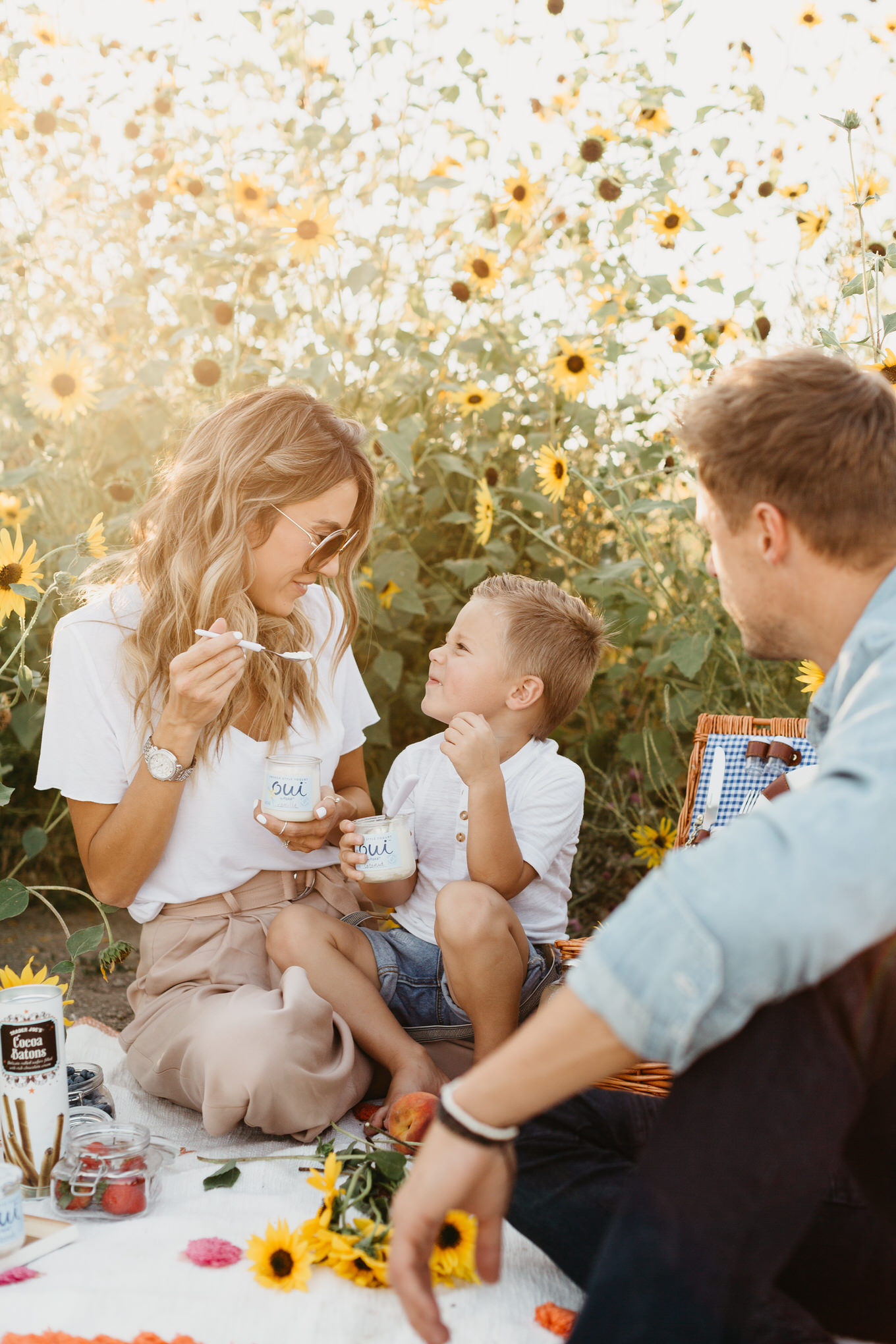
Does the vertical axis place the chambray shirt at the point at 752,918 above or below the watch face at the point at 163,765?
above

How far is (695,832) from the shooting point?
7.99ft

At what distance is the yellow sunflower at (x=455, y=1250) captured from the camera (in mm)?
1524

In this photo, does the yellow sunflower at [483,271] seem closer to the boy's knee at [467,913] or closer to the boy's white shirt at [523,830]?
the boy's white shirt at [523,830]

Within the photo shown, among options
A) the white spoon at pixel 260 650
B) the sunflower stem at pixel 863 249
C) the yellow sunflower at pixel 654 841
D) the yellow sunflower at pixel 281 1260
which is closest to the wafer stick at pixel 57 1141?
the yellow sunflower at pixel 281 1260

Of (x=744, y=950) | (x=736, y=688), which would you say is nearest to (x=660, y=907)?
(x=744, y=950)

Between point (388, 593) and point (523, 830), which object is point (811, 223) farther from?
point (523, 830)

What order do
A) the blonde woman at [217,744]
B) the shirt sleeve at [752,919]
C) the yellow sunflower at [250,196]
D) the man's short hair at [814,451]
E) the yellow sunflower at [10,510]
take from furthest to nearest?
1. the yellow sunflower at [250,196]
2. the yellow sunflower at [10,510]
3. the blonde woman at [217,744]
4. the man's short hair at [814,451]
5. the shirt sleeve at [752,919]

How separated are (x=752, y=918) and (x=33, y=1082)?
3.99 ft

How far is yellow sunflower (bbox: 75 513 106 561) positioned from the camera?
2.28 meters

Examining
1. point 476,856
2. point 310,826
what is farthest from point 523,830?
point 310,826

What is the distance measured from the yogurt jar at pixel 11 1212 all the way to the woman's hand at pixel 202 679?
795 millimetres

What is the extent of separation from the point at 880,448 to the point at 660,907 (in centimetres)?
63

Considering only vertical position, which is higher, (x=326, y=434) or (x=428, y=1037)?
(x=326, y=434)

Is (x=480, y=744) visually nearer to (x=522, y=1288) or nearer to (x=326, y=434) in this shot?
(x=326, y=434)
